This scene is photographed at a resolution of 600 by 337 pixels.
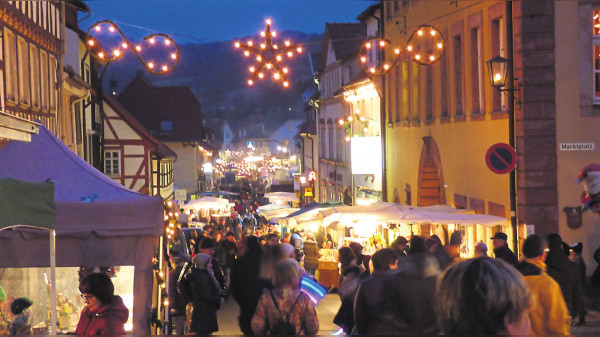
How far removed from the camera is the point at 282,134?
156 meters

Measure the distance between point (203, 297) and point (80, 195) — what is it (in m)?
2.16

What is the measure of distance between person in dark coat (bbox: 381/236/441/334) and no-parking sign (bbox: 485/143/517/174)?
9286 millimetres

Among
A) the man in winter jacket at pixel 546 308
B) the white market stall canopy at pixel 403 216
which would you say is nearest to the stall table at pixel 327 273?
the white market stall canopy at pixel 403 216

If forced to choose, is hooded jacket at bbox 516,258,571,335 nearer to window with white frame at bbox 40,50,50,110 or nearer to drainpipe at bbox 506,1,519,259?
drainpipe at bbox 506,1,519,259

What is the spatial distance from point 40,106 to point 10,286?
32.8 ft

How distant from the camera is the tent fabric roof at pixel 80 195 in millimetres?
9875

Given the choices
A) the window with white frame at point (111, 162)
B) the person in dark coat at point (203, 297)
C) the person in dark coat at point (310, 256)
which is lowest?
the person in dark coat at point (310, 256)

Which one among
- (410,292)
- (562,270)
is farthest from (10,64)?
(410,292)

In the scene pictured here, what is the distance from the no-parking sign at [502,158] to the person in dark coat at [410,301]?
366 inches

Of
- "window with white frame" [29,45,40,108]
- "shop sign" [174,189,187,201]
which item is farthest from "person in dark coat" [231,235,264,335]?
"shop sign" [174,189,187,201]

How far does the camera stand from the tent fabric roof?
389 inches

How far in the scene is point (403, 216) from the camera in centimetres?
1900

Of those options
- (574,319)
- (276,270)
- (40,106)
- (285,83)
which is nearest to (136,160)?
(40,106)

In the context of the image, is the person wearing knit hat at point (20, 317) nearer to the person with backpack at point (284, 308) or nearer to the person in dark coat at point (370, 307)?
the person with backpack at point (284, 308)
